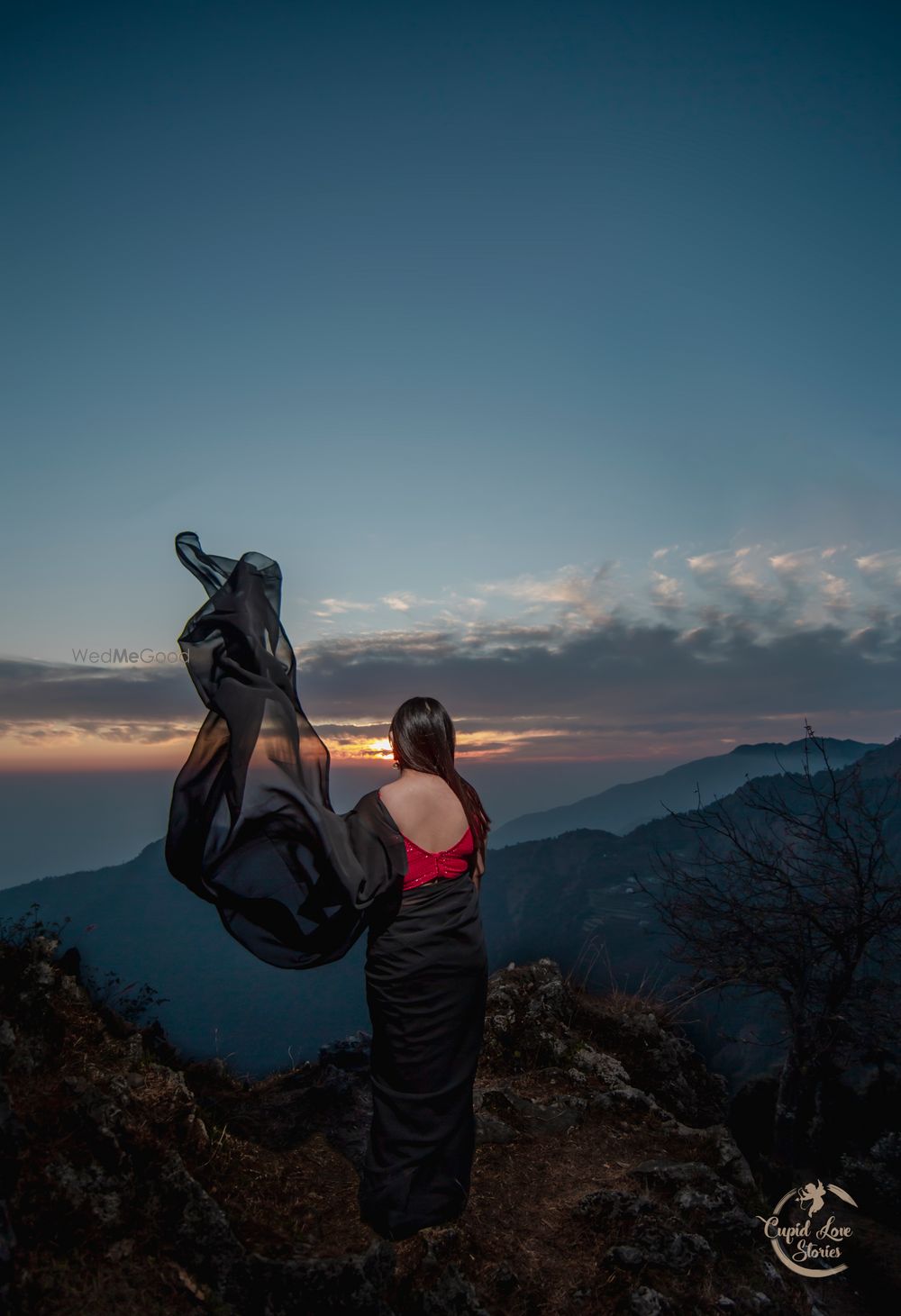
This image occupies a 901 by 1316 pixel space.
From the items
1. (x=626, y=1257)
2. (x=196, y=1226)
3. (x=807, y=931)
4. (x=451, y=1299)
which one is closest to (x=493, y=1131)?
(x=626, y=1257)

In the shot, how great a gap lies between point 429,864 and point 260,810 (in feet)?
4.59

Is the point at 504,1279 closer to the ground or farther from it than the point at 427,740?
closer to the ground

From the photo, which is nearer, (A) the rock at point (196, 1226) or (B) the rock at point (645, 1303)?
(A) the rock at point (196, 1226)

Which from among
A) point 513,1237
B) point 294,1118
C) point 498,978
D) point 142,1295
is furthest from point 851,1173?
point 142,1295

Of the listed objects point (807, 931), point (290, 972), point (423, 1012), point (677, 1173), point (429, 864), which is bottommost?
point (290, 972)

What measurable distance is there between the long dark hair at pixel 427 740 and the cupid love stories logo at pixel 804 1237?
467 cm

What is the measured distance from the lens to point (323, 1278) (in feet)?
13.2

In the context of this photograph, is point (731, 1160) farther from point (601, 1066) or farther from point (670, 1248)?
point (601, 1066)

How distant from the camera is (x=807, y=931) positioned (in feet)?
35.0

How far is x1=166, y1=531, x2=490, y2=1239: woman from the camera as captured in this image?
14.9 ft

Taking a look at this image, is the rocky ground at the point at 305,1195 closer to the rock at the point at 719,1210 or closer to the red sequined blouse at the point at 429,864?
the rock at the point at 719,1210

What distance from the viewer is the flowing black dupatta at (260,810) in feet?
14.7

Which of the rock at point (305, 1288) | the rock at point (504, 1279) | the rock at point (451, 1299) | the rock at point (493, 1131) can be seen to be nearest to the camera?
the rock at point (305, 1288)

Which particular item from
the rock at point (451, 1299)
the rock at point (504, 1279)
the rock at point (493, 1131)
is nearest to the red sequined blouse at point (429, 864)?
the rock at point (451, 1299)
